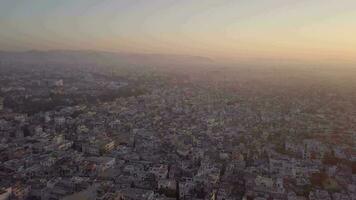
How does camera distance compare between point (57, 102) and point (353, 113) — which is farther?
point (57, 102)

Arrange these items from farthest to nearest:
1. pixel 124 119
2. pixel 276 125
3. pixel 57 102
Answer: pixel 57 102
pixel 124 119
pixel 276 125

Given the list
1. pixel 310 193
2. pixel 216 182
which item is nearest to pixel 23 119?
pixel 216 182

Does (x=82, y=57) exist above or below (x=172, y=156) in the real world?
below

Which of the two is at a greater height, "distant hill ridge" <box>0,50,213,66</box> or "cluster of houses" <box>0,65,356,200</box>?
"cluster of houses" <box>0,65,356,200</box>

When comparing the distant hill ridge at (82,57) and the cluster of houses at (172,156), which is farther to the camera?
the distant hill ridge at (82,57)

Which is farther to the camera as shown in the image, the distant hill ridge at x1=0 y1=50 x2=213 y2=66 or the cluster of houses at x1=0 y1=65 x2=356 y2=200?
the distant hill ridge at x1=0 y1=50 x2=213 y2=66

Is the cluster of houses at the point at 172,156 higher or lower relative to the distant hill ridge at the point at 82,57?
higher

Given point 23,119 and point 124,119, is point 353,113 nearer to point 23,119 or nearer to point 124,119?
point 124,119

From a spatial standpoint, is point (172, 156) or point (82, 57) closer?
point (172, 156)

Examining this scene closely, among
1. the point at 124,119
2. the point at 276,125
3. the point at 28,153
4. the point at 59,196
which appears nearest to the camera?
the point at 59,196
